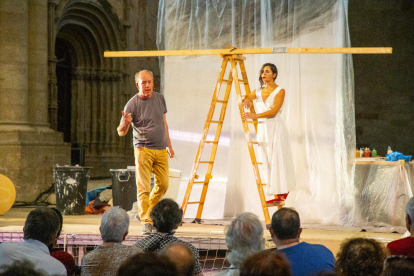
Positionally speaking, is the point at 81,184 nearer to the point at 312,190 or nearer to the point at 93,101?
the point at 312,190

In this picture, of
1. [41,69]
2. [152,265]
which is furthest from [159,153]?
[41,69]

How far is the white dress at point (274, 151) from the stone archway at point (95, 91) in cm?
840

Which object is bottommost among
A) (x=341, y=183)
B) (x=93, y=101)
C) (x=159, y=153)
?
(x=341, y=183)

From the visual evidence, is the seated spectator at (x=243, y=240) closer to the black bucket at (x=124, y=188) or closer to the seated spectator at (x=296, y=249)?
the seated spectator at (x=296, y=249)

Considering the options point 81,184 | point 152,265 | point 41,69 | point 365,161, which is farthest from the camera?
point 41,69

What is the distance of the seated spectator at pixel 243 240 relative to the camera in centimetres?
270

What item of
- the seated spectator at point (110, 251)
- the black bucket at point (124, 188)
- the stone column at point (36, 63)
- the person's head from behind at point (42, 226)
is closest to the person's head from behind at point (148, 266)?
the seated spectator at point (110, 251)

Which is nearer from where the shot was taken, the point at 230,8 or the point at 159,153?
→ the point at 159,153

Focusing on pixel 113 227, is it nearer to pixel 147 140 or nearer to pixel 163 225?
pixel 163 225

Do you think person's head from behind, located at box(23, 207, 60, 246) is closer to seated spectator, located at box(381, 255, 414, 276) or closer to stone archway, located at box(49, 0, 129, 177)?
seated spectator, located at box(381, 255, 414, 276)

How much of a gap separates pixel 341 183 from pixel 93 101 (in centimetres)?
915

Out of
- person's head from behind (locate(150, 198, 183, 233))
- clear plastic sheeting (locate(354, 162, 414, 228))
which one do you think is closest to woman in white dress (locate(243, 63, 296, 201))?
clear plastic sheeting (locate(354, 162, 414, 228))

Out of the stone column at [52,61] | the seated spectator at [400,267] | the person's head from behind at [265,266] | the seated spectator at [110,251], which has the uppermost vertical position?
the stone column at [52,61]

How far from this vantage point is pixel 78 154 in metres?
12.9
